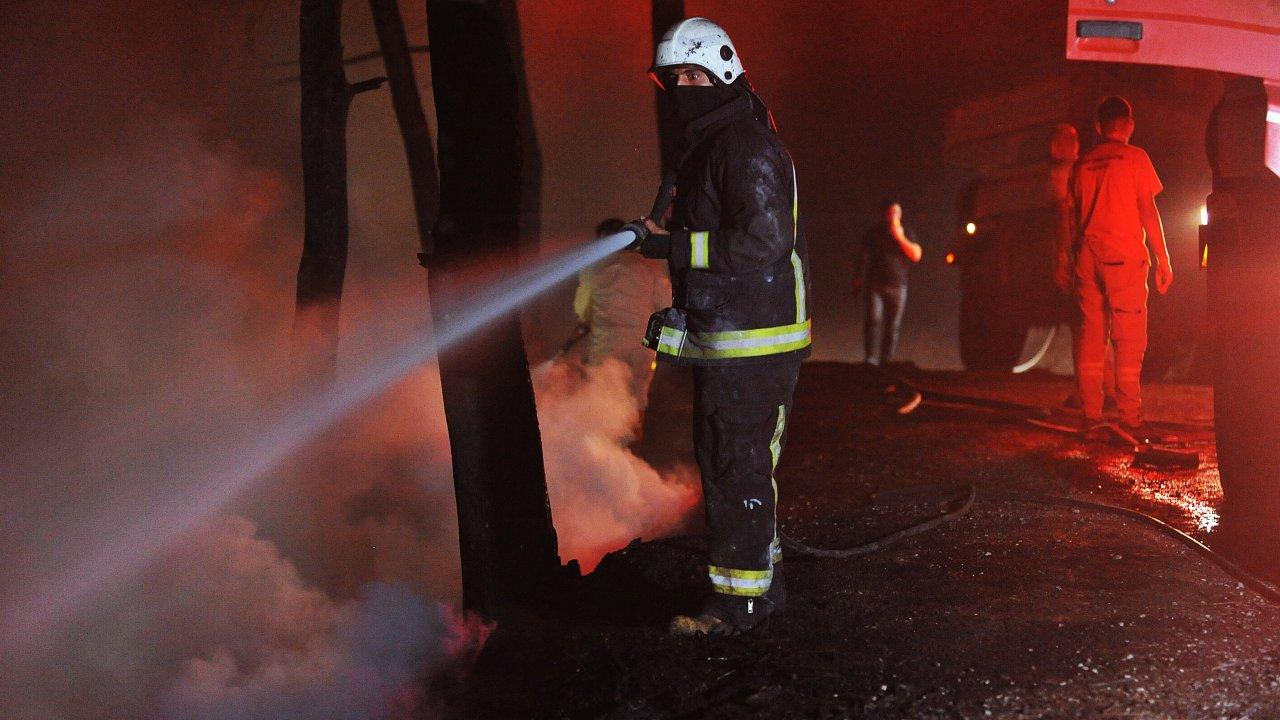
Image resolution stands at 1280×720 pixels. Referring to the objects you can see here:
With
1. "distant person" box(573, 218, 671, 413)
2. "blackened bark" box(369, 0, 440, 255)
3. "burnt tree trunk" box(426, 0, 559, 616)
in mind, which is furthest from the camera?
"blackened bark" box(369, 0, 440, 255)

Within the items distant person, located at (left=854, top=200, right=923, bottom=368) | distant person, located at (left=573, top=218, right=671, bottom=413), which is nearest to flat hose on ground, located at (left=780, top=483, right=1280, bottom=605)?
distant person, located at (left=573, top=218, right=671, bottom=413)

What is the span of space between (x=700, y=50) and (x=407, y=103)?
535cm

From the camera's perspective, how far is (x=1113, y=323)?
21.2 ft

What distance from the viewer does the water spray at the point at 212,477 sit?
4152 millimetres

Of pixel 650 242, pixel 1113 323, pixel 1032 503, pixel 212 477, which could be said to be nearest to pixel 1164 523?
pixel 1032 503

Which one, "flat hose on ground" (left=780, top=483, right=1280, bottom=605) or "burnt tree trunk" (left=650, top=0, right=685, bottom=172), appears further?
"burnt tree trunk" (left=650, top=0, right=685, bottom=172)

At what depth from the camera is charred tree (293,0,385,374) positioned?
646 cm

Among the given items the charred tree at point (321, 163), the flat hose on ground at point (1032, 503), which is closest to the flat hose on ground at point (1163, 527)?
the flat hose on ground at point (1032, 503)

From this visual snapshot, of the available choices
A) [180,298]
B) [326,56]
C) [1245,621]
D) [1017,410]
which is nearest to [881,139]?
[1017,410]

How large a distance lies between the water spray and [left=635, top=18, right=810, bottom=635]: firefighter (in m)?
0.23

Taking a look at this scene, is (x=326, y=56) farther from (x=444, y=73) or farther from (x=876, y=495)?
(x=876, y=495)

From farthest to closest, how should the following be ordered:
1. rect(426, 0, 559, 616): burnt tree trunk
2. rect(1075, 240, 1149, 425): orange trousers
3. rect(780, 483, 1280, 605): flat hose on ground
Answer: rect(1075, 240, 1149, 425): orange trousers
rect(426, 0, 559, 616): burnt tree trunk
rect(780, 483, 1280, 605): flat hose on ground

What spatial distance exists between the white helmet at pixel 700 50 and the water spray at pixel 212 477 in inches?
16.3

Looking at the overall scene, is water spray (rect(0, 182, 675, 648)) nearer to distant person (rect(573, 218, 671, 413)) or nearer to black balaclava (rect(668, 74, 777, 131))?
black balaclava (rect(668, 74, 777, 131))
